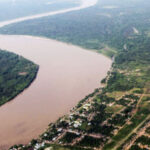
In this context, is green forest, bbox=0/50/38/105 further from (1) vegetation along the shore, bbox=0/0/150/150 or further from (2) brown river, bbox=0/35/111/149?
(1) vegetation along the shore, bbox=0/0/150/150

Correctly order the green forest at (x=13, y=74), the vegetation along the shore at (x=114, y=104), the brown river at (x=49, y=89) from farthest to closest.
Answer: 1. the green forest at (x=13, y=74)
2. the brown river at (x=49, y=89)
3. the vegetation along the shore at (x=114, y=104)

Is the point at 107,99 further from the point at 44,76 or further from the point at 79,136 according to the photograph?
the point at 44,76

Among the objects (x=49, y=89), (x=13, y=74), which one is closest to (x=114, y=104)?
(x=49, y=89)

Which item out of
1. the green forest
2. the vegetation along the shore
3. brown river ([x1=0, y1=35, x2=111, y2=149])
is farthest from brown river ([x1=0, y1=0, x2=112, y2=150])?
the vegetation along the shore

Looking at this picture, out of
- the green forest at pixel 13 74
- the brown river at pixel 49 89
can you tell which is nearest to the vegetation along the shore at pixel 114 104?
the brown river at pixel 49 89

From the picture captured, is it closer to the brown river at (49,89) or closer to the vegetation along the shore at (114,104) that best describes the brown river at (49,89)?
the brown river at (49,89)

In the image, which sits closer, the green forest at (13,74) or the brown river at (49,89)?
the brown river at (49,89)

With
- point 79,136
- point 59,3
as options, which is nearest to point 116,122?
point 79,136

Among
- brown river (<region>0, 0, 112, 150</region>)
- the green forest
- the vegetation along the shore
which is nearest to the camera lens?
the vegetation along the shore
